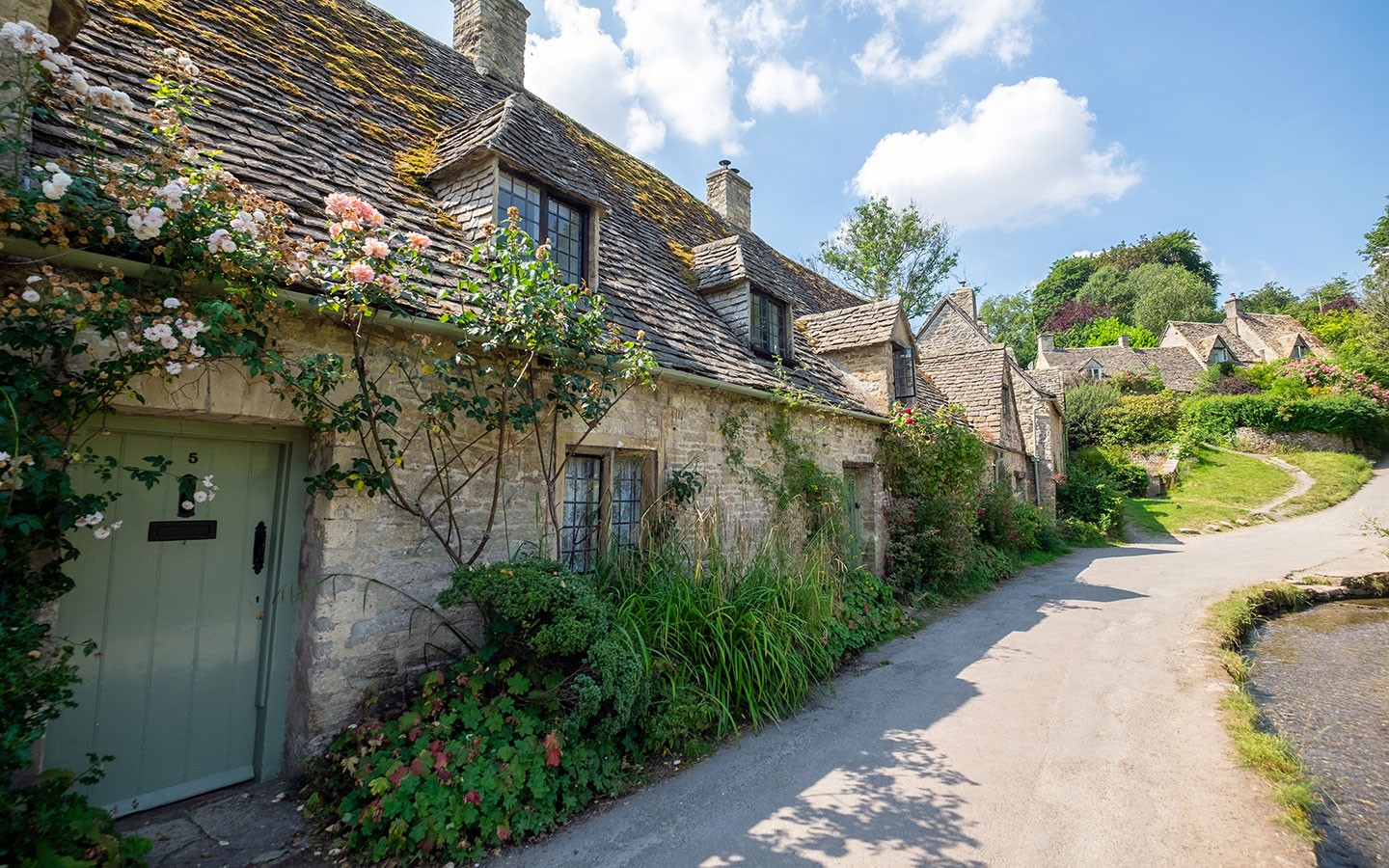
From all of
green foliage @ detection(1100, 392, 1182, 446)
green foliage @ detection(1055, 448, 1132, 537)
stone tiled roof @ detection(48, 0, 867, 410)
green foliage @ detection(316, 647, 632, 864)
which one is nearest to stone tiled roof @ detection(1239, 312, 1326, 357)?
green foliage @ detection(1100, 392, 1182, 446)

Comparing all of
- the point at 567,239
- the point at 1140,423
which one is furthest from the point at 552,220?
the point at 1140,423

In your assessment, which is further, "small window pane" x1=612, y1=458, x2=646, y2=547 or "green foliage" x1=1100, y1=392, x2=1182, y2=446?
"green foliage" x1=1100, y1=392, x2=1182, y2=446

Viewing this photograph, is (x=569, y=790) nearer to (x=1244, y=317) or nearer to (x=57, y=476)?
(x=57, y=476)

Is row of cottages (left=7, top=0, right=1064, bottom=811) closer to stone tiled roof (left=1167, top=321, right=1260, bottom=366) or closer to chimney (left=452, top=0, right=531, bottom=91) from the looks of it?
chimney (left=452, top=0, right=531, bottom=91)

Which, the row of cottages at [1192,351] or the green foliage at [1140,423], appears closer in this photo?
the green foliage at [1140,423]

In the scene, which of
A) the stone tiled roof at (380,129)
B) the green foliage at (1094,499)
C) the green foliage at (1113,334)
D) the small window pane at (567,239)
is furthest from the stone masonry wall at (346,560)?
the green foliage at (1113,334)

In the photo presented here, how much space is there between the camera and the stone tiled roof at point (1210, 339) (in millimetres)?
40500

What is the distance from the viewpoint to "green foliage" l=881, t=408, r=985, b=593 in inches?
416

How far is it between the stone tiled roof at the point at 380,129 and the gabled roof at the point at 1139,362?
117 ft

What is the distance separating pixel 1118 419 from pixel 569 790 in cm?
3191

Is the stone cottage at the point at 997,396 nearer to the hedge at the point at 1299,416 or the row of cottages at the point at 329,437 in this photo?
the hedge at the point at 1299,416

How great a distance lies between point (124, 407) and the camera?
3.43m

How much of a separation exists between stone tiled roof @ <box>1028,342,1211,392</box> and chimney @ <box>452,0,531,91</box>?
35.8 m

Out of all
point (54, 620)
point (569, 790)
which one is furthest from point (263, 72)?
point (569, 790)
